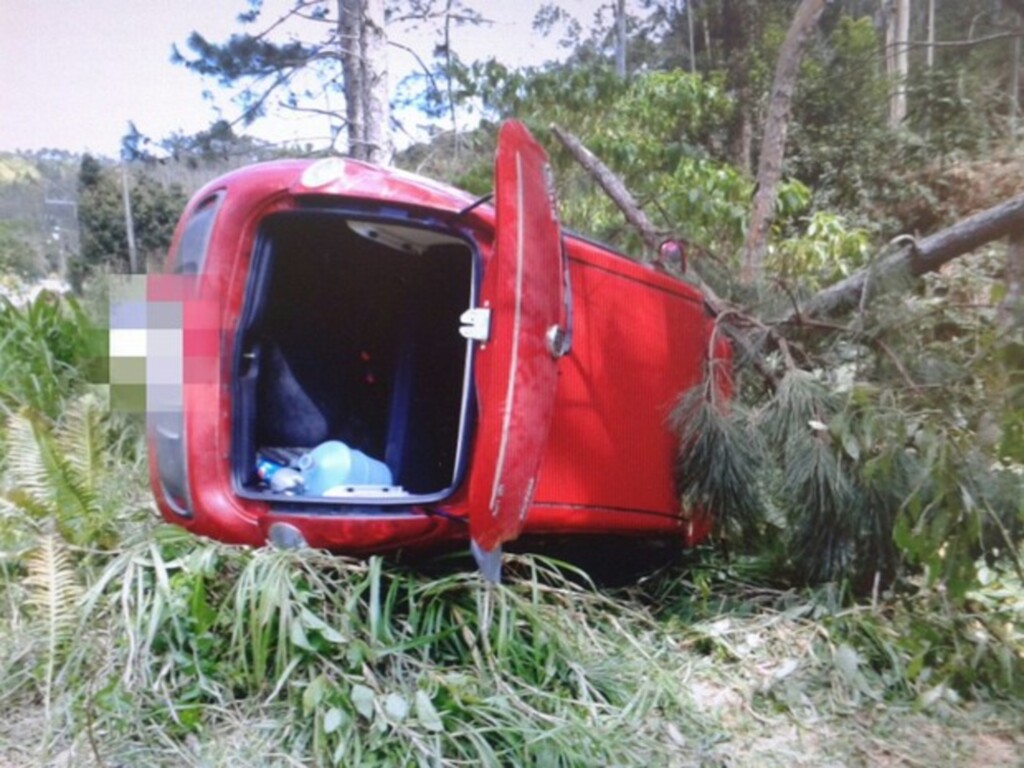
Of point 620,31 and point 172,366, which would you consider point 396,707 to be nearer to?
point 172,366

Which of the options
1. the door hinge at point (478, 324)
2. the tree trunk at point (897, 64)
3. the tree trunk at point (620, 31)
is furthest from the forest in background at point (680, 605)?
the tree trunk at point (620, 31)

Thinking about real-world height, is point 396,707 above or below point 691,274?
below

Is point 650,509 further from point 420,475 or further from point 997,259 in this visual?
point 997,259

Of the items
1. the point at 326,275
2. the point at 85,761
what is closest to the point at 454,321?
the point at 326,275

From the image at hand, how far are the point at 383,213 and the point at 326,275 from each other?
0.67m

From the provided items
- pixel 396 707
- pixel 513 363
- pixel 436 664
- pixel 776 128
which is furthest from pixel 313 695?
pixel 776 128

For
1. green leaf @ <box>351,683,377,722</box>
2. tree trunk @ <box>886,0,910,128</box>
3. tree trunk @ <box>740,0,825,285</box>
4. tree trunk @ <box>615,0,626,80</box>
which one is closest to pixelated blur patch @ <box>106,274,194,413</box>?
green leaf @ <box>351,683,377,722</box>

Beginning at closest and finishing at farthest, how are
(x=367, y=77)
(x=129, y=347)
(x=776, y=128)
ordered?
(x=129, y=347), (x=776, y=128), (x=367, y=77)

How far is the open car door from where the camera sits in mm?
1703

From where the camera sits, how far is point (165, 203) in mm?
13125

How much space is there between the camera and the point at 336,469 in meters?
2.25

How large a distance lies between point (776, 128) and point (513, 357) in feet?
13.3

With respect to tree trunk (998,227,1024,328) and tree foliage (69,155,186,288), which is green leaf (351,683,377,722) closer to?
tree trunk (998,227,1024,328)

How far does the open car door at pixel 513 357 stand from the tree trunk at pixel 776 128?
3098mm
